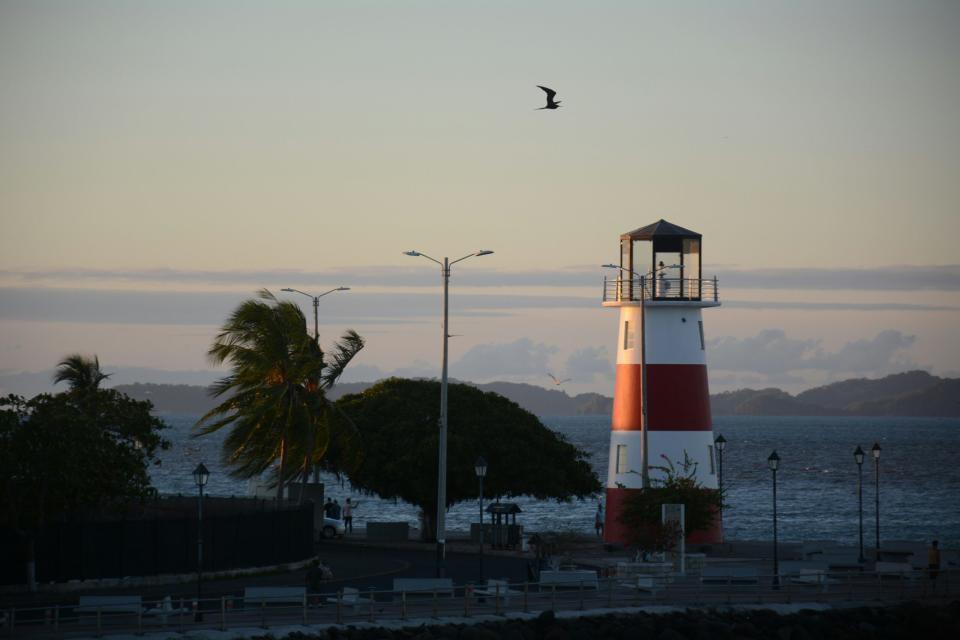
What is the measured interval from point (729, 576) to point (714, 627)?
433cm

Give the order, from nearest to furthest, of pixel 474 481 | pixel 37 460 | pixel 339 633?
pixel 339 633 → pixel 37 460 → pixel 474 481

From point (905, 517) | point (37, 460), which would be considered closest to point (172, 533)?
point (37, 460)

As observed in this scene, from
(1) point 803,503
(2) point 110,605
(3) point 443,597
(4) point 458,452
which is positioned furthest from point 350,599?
(1) point 803,503

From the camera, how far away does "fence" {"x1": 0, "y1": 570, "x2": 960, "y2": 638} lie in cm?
3391

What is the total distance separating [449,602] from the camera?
3953cm

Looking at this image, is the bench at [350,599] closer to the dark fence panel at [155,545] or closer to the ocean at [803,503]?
the dark fence panel at [155,545]

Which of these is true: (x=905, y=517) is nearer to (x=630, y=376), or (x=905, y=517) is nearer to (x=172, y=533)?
(x=630, y=376)

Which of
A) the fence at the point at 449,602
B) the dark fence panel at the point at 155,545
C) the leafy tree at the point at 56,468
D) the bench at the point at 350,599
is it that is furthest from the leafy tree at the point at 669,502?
the leafy tree at the point at 56,468

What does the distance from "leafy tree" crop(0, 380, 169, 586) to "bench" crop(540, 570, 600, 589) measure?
1221 cm

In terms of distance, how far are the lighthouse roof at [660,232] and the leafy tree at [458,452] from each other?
37.7ft

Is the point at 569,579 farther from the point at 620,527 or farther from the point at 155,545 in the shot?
the point at 620,527

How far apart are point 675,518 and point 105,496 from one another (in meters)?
18.1

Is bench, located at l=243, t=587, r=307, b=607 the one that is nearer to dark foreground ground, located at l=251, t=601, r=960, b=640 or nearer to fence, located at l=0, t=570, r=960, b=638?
fence, located at l=0, t=570, r=960, b=638

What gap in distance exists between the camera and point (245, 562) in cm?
4912
